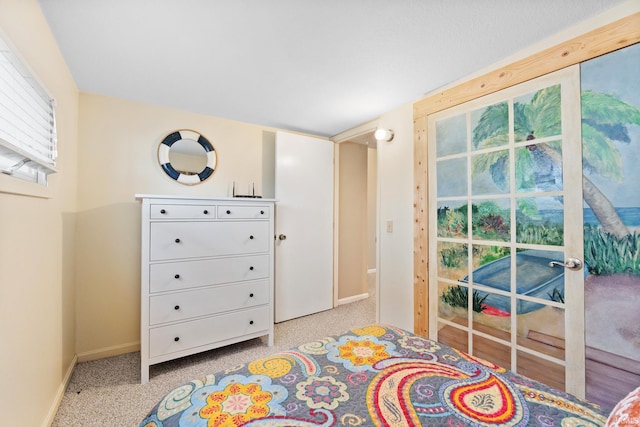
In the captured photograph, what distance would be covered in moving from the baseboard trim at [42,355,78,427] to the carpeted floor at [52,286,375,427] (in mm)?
29

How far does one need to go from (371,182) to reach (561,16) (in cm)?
372

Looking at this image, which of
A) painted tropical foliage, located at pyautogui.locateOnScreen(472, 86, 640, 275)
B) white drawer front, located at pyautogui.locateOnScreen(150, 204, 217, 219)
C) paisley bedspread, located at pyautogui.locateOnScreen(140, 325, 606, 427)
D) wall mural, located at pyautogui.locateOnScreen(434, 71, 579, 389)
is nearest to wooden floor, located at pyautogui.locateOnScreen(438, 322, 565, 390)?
wall mural, located at pyautogui.locateOnScreen(434, 71, 579, 389)

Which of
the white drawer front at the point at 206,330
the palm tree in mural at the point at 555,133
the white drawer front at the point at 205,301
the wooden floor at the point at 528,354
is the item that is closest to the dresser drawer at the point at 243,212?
the white drawer front at the point at 205,301

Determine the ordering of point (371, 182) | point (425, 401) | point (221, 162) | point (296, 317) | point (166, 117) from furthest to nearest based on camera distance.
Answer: point (371, 182) → point (296, 317) → point (221, 162) → point (166, 117) → point (425, 401)

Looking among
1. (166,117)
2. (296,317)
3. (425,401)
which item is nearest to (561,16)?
(425,401)

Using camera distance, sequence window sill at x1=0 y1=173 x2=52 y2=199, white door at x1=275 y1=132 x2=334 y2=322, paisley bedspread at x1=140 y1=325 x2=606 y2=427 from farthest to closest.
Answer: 1. white door at x1=275 y1=132 x2=334 y2=322
2. window sill at x1=0 y1=173 x2=52 y2=199
3. paisley bedspread at x1=140 y1=325 x2=606 y2=427

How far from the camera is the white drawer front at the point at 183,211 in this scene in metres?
1.99

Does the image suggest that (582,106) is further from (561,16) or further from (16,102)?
(16,102)

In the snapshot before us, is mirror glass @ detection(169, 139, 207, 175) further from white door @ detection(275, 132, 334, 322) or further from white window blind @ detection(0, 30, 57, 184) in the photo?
white window blind @ detection(0, 30, 57, 184)

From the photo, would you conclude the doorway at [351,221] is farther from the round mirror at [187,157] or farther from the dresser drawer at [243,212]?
the round mirror at [187,157]

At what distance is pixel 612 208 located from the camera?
1386 millimetres

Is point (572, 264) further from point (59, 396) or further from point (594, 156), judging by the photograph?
point (59, 396)

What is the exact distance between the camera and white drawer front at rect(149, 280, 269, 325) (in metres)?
2.01

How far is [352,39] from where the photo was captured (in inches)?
62.4
